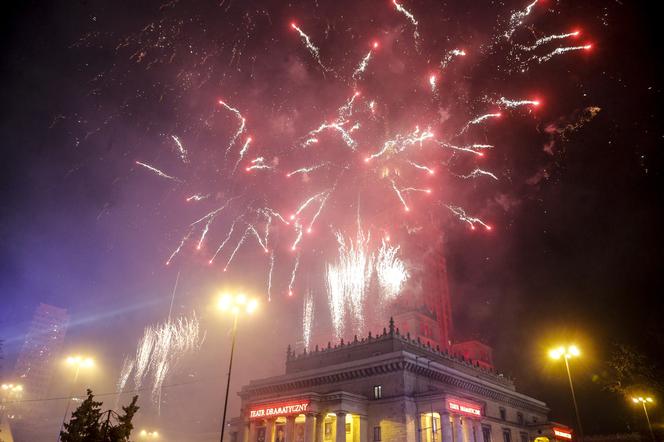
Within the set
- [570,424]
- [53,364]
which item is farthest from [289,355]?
[53,364]

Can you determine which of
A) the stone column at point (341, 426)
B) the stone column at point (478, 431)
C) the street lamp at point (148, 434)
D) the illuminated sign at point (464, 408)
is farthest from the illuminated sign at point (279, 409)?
the street lamp at point (148, 434)

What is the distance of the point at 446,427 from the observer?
3259 cm

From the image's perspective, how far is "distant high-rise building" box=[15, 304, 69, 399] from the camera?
132125mm

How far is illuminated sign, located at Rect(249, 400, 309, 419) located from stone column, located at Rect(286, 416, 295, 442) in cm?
56

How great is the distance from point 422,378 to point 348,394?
738 cm

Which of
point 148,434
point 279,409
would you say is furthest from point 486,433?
point 148,434

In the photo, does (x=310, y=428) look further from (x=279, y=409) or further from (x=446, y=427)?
(x=446, y=427)

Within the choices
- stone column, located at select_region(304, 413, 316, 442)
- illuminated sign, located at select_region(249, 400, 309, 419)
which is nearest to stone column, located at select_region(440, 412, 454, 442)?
stone column, located at select_region(304, 413, 316, 442)

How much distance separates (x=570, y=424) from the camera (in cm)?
5744

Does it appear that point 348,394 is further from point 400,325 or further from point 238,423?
point 400,325

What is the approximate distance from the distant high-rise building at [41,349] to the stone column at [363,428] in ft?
424

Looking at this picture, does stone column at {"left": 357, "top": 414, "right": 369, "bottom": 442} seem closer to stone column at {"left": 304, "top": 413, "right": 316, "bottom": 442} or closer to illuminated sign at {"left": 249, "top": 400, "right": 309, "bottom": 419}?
stone column at {"left": 304, "top": 413, "right": 316, "bottom": 442}

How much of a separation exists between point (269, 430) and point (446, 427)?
51.6 ft

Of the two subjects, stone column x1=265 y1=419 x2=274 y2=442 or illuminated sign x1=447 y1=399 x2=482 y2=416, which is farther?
stone column x1=265 y1=419 x2=274 y2=442
